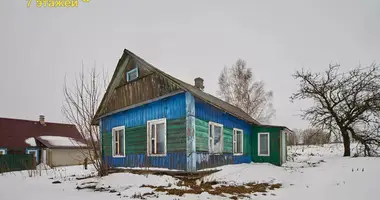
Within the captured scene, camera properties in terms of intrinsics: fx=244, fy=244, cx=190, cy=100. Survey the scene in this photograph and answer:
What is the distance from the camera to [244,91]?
87.2ft

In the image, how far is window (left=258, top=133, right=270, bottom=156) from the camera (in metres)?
15.1

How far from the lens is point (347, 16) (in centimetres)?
1062

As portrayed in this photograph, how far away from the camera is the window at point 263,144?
593 inches

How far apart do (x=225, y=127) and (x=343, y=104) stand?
853 centimetres

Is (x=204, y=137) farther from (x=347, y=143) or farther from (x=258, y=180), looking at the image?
(x=347, y=143)

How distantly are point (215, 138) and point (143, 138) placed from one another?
11.4 ft

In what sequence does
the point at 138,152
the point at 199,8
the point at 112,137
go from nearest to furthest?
the point at 138,152 < the point at 112,137 < the point at 199,8

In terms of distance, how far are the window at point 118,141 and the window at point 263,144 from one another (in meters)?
8.31

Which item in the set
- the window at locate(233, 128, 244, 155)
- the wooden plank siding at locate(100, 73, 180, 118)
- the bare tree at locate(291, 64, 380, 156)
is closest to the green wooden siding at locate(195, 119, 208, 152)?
the wooden plank siding at locate(100, 73, 180, 118)

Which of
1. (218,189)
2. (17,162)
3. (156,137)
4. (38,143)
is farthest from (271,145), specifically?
(38,143)

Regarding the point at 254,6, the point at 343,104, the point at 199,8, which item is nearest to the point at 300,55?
the point at 343,104

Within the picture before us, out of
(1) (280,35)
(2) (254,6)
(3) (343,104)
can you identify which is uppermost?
(2) (254,6)

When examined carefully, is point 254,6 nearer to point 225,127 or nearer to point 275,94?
point 225,127

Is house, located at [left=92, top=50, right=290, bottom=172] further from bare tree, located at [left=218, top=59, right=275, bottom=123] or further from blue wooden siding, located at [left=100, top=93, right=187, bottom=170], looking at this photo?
bare tree, located at [left=218, top=59, right=275, bottom=123]
